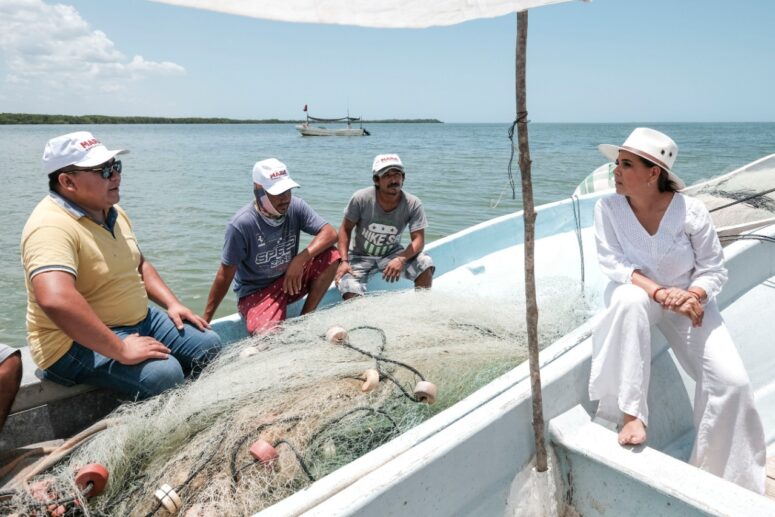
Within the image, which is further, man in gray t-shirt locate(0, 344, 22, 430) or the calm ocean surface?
the calm ocean surface

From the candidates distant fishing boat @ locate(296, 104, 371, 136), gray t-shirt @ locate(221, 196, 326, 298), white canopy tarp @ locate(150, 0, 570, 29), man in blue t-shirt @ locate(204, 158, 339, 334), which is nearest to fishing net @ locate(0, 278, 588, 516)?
man in blue t-shirt @ locate(204, 158, 339, 334)

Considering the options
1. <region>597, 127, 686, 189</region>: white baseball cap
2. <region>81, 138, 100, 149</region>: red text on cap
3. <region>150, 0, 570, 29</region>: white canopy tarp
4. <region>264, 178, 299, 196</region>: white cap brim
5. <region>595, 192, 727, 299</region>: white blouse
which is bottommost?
<region>595, 192, 727, 299</region>: white blouse

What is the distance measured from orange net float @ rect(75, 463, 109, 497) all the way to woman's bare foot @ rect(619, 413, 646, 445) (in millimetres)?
1944

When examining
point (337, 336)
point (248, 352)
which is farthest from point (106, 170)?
point (337, 336)

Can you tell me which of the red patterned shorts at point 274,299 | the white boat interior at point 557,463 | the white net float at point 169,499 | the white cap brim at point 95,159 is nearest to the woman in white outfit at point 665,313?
the white boat interior at point 557,463

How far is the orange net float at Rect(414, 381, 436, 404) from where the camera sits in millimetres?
2426

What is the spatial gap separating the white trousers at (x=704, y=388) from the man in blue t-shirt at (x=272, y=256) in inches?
78.6

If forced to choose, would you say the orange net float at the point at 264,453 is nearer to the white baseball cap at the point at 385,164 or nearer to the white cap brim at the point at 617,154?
the white cap brim at the point at 617,154

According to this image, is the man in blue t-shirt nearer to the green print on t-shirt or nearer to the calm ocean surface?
the green print on t-shirt

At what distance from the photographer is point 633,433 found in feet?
7.20

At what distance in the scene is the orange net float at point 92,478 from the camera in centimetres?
201

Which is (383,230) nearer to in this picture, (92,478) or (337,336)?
(337,336)

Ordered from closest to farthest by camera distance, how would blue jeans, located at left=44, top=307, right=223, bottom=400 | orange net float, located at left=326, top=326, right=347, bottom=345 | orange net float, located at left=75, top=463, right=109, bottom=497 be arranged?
1. orange net float, located at left=75, top=463, right=109, bottom=497
2. blue jeans, located at left=44, top=307, right=223, bottom=400
3. orange net float, located at left=326, top=326, right=347, bottom=345

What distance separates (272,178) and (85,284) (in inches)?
56.2
